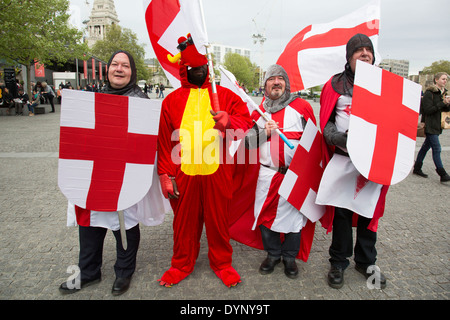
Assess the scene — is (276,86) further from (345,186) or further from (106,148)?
(106,148)

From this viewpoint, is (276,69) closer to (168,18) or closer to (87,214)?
(168,18)

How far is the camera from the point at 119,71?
230 centimetres

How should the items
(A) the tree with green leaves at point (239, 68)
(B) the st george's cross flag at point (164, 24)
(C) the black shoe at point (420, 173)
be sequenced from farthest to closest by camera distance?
(A) the tree with green leaves at point (239, 68) → (C) the black shoe at point (420, 173) → (B) the st george's cross flag at point (164, 24)

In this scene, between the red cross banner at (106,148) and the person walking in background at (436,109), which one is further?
the person walking in background at (436,109)

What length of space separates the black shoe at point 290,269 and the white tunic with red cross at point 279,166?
0.29 meters

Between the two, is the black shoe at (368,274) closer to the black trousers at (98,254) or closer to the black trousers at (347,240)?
the black trousers at (347,240)

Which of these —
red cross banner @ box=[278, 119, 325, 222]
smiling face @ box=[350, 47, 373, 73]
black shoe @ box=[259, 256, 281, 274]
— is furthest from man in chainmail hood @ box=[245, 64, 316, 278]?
smiling face @ box=[350, 47, 373, 73]

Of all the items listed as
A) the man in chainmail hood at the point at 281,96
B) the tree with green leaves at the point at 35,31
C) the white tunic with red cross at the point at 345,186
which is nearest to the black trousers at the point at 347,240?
the white tunic with red cross at the point at 345,186

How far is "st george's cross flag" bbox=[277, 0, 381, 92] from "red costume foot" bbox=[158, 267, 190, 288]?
1.99 metres

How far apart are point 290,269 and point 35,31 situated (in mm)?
16756

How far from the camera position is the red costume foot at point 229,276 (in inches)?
98.0

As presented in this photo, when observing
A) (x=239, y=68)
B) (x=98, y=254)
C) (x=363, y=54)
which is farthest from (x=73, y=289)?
(x=239, y=68)

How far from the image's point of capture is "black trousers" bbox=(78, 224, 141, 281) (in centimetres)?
241
